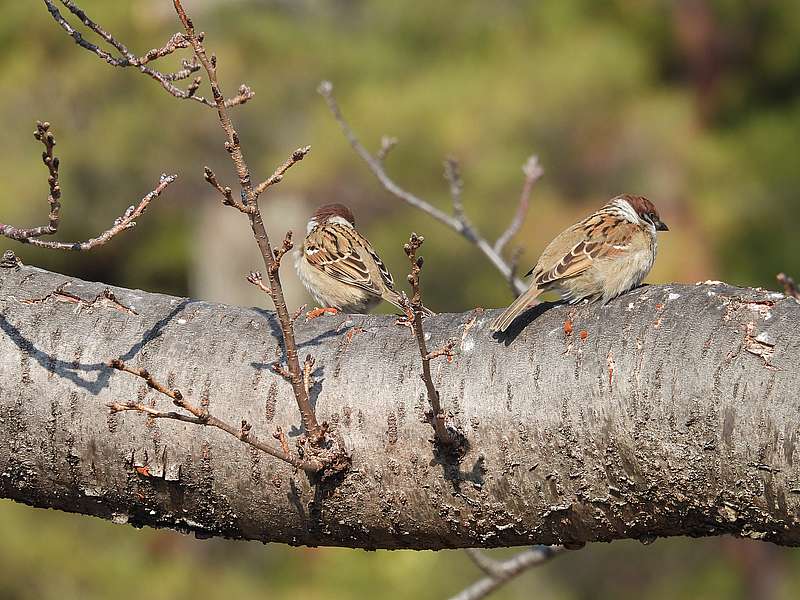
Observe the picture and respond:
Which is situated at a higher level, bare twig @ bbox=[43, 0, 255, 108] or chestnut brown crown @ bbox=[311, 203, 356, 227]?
chestnut brown crown @ bbox=[311, 203, 356, 227]

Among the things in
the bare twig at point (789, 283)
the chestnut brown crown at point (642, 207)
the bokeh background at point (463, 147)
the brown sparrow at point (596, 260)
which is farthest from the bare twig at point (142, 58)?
the bokeh background at point (463, 147)

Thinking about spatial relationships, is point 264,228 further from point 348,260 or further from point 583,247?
point 348,260

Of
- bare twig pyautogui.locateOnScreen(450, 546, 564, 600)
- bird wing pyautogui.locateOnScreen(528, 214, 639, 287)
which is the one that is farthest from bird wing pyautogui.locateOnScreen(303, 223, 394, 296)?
bare twig pyautogui.locateOnScreen(450, 546, 564, 600)

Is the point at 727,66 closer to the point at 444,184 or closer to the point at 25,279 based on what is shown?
the point at 444,184

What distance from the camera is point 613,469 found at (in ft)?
5.27

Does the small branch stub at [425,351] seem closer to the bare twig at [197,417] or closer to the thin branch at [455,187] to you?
the bare twig at [197,417]

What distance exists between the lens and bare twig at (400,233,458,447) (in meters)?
1.44

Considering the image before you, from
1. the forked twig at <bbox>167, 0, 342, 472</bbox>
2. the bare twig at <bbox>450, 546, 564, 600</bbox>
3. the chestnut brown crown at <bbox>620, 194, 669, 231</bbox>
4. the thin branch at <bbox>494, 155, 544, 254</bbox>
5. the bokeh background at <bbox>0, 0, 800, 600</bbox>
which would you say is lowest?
the bare twig at <bbox>450, 546, 564, 600</bbox>

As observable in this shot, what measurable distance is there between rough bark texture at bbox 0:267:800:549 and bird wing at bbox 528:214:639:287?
84cm

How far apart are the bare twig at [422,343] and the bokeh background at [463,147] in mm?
4842

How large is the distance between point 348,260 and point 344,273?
0.05 metres

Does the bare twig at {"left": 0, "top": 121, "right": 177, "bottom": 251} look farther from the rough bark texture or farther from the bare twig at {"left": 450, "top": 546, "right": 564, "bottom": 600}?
the bare twig at {"left": 450, "top": 546, "right": 564, "bottom": 600}

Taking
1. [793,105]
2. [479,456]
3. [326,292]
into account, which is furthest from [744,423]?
[793,105]

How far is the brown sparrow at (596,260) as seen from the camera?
2.62 m
